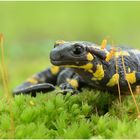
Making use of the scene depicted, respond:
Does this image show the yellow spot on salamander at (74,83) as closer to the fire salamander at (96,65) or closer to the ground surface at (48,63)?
the fire salamander at (96,65)

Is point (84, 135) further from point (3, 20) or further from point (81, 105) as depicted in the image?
point (3, 20)

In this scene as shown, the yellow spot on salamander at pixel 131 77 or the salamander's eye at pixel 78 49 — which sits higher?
the salamander's eye at pixel 78 49

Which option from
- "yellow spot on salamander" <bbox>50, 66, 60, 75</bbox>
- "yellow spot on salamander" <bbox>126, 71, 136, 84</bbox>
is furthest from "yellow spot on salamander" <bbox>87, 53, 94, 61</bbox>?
"yellow spot on salamander" <bbox>50, 66, 60, 75</bbox>

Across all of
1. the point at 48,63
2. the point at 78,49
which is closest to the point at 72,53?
the point at 78,49

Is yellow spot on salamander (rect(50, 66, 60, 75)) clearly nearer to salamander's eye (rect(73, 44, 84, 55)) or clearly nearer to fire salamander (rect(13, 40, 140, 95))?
fire salamander (rect(13, 40, 140, 95))

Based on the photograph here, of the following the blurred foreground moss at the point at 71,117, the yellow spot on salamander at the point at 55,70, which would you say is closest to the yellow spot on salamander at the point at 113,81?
the blurred foreground moss at the point at 71,117

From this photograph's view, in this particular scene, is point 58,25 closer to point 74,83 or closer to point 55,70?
point 55,70

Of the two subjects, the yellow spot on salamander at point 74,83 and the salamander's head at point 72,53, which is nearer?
the salamander's head at point 72,53

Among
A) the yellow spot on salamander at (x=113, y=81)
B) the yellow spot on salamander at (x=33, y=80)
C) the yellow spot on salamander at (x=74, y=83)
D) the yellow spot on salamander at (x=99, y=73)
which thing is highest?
the yellow spot on salamander at (x=99, y=73)
